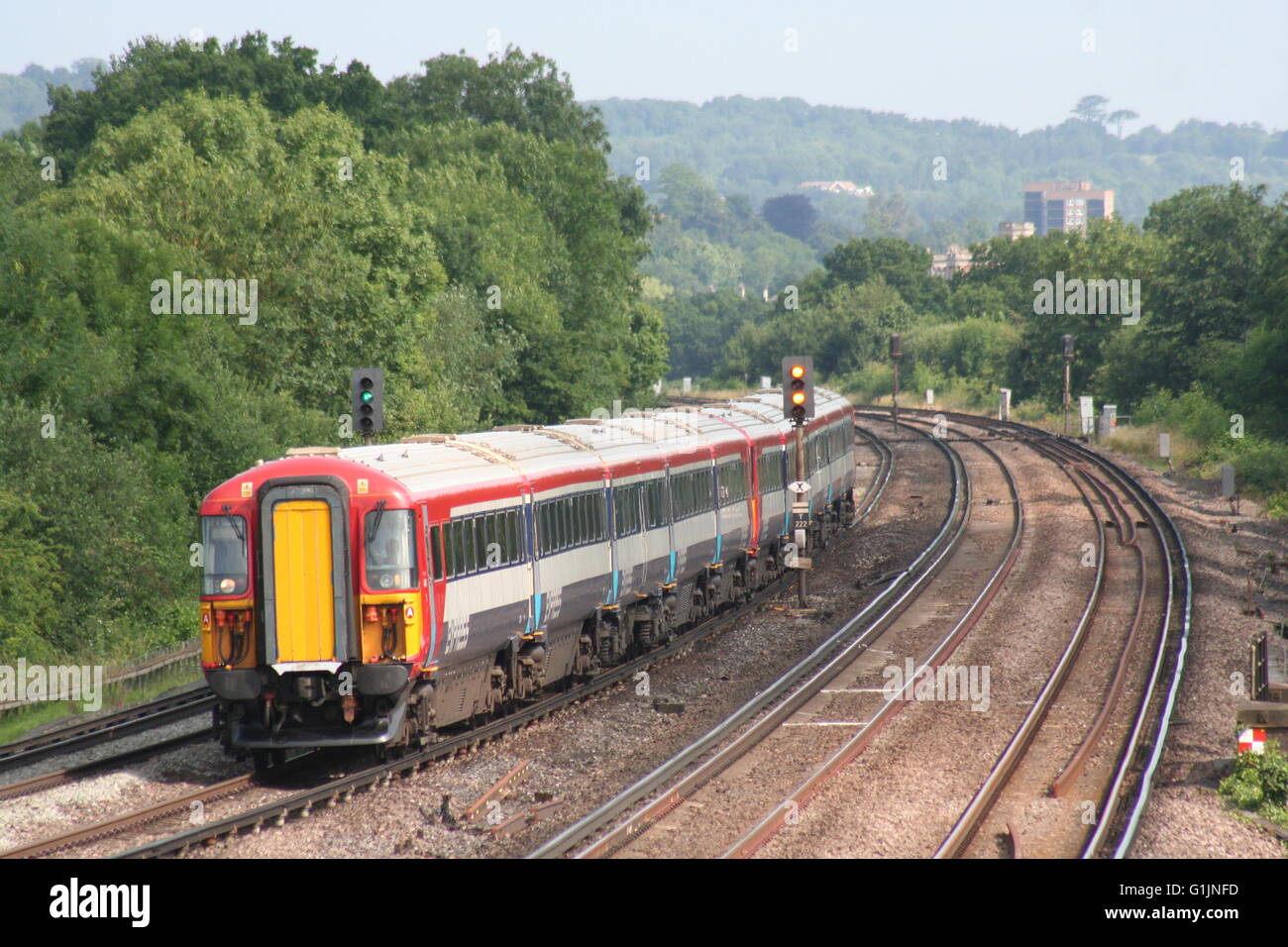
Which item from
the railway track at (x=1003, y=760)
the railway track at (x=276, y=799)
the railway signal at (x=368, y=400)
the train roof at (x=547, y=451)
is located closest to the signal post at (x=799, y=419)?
the train roof at (x=547, y=451)

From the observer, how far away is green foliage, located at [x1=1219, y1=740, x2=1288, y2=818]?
628 inches

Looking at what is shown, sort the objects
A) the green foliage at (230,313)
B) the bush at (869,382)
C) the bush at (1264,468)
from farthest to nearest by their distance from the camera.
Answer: the bush at (869,382) < the bush at (1264,468) < the green foliage at (230,313)

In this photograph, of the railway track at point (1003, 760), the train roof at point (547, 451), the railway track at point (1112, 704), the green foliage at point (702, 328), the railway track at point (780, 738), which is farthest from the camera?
the green foliage at point (702, 328)

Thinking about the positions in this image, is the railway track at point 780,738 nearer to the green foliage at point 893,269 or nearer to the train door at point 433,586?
the train door at point 433,586

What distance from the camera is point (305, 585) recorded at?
16.8 metres

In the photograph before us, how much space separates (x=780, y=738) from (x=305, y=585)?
634 centimetres

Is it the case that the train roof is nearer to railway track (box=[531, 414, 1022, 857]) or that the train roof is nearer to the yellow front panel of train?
the yellow front panel of train

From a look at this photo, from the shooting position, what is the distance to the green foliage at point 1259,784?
15.9 meters

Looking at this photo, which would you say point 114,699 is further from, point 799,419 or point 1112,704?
point 1112,704

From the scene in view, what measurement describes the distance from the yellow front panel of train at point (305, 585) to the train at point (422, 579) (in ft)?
0.05

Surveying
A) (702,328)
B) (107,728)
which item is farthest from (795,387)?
(702,328)

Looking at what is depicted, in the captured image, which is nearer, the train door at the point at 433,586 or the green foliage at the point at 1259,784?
the green foliage at the point at 1259,784

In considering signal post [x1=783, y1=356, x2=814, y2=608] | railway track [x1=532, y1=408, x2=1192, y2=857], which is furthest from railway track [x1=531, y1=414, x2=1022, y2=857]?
signal post [x1=783, y1=356, x2=814, y2=608]

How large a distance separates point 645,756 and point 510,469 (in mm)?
4394
